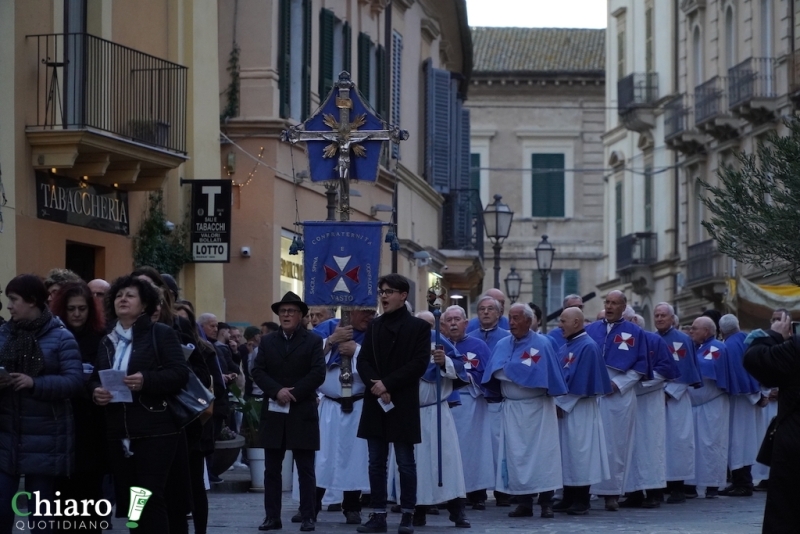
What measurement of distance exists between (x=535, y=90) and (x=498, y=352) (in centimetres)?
4775

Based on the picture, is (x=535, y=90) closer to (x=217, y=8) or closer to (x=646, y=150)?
(x=646, y=150)

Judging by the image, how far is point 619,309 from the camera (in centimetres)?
1728

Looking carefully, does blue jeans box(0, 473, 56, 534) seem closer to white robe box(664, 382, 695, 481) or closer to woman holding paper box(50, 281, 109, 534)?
woman holding paper box(50, 281, 109, 534)

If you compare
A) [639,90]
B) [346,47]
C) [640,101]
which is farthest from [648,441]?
[639,90]

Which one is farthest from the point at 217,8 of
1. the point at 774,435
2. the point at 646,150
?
the point at 646,150

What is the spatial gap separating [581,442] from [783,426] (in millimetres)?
5993

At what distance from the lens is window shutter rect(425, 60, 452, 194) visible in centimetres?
3591

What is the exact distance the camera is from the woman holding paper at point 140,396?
10164 millimetres

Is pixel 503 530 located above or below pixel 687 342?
below

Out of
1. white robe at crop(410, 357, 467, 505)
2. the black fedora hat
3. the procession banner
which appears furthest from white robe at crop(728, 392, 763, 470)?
the black fedora hat

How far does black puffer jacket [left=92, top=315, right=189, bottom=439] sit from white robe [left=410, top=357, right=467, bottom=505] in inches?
170

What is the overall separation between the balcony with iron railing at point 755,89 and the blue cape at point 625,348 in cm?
2270

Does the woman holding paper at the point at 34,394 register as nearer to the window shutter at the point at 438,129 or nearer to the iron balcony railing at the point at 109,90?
the iron balcony railing at the point at 109,90

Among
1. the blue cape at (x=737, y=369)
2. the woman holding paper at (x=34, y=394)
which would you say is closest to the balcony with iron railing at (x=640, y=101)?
the blue cape at (x=737, y=369)
